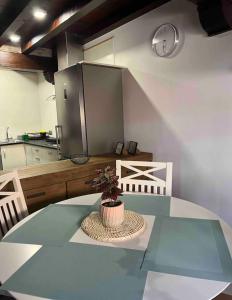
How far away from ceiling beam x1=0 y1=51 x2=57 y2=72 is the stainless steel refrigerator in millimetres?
1187

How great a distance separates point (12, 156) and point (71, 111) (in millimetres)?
2090

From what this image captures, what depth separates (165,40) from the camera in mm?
2486

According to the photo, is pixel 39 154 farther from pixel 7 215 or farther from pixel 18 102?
pixel 7 215

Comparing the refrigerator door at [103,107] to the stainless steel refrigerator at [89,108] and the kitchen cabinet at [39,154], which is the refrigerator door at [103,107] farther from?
the kitchen cabinet at [39,154]

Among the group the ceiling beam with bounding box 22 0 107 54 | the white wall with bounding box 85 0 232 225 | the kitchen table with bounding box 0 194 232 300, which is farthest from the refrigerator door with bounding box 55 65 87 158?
the kitchen table with bounding box 0 194 232 300

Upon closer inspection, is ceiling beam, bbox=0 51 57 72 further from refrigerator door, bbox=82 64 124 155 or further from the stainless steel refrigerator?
refrigerator door, bbox=82 64 124 155

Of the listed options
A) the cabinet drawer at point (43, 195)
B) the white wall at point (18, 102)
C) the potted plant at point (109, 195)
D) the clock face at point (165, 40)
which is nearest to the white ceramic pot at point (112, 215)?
the potted plant at point (109, 195)

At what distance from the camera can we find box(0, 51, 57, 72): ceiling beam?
12.4ft

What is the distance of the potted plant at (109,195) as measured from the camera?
1.23 m

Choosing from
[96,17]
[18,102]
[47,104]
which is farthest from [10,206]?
[18,102]

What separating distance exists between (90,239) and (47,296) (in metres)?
0.38

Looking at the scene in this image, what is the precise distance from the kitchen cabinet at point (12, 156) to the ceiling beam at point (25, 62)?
1.40 m

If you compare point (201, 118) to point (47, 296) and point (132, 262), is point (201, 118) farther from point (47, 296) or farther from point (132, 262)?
point (47, 296)

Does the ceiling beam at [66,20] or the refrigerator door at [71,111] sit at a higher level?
the ceiling beam at [66,20]
